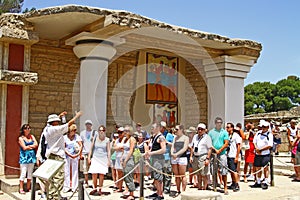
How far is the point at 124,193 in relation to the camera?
682 centimetres

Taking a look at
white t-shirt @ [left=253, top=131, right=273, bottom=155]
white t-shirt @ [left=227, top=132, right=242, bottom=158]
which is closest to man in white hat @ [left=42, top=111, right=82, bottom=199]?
Answer: white t-shirt @ [left=227, top=132, right=242, bottom=158]

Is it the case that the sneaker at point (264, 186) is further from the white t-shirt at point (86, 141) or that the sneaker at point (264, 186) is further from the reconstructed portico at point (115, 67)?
the white t-shirt at point (86, 141)

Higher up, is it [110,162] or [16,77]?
[16,77]

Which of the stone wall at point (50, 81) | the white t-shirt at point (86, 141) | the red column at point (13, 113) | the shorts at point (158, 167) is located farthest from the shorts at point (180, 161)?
the stone wall at point (50, 81)

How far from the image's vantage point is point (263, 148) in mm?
7812

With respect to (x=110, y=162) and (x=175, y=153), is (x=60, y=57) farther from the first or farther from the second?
(x=175, y=153)

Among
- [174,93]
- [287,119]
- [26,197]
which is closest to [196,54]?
[174,93]

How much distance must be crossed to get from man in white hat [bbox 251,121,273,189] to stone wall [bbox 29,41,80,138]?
4.84 m

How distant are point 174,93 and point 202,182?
4211 millimetres

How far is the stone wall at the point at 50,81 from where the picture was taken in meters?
9.23

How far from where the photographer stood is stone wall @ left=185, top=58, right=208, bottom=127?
1166 centimetres

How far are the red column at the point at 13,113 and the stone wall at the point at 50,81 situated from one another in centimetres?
122

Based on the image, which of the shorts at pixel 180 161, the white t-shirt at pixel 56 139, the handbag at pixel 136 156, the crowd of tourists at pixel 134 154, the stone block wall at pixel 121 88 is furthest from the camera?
the stone block wall at pixel 121 88

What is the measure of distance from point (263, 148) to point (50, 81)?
5460 mm
